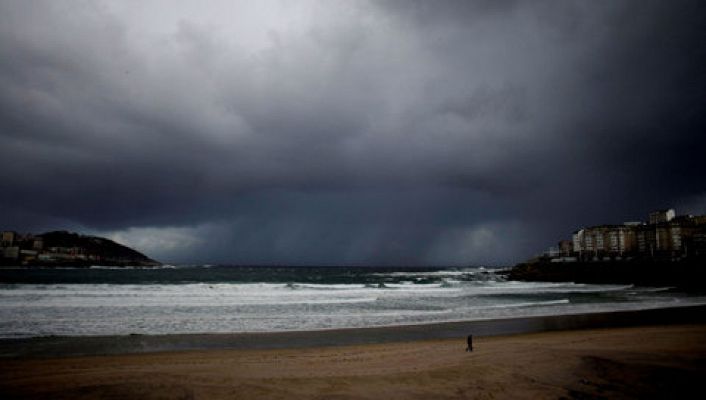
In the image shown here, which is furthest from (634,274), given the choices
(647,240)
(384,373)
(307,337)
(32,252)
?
(32,252)

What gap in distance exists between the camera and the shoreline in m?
13.2

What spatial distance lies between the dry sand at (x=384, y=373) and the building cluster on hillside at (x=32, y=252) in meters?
164

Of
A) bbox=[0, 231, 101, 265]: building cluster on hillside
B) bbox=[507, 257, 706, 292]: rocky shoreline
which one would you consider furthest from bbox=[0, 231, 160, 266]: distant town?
bbox=[507, 257, 706, 292]: rocky shoreline

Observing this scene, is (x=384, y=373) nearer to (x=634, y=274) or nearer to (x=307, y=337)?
(x=307, y=337)

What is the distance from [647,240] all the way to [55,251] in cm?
21438

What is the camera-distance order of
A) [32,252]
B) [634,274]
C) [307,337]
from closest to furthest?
1. [307,337]
2. [634,274]
3. [32,252]

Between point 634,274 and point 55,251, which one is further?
point 55,251

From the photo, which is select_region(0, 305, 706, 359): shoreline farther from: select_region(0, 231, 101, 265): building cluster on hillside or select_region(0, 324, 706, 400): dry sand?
select_region(0, 231, 101, 265): building cluster on hillside

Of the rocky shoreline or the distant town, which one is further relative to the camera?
the distant town

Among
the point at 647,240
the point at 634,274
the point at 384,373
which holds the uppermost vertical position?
the point at 647,240

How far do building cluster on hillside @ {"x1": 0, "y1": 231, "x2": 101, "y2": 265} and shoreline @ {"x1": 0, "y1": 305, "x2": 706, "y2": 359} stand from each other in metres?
159

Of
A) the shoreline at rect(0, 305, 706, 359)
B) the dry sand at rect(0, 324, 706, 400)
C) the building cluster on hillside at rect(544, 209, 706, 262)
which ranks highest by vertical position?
the building cluster on hillside at rect(544, 209, 706, 262)

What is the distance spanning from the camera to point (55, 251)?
16312 cm

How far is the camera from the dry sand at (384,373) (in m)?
7.19
